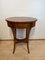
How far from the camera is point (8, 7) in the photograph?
3.08 metres

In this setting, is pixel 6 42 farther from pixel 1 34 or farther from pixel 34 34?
pixel 34 34

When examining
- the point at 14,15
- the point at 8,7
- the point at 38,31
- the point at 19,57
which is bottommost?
the point at 19,57

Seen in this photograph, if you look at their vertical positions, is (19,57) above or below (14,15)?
below

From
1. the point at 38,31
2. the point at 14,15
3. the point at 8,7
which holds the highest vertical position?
the point at 8,7

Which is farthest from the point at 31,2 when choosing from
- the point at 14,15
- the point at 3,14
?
the point at 3,14

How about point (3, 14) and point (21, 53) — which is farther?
point (3, 14)

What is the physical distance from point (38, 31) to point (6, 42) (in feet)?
2.97

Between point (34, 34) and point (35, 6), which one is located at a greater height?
point (35, 6)

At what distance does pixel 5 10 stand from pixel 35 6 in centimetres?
77

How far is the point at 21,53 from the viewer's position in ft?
8.58

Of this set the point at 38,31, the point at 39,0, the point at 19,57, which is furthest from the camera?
the point at 38,31

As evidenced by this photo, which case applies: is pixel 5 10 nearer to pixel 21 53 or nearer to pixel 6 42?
pixel 6 42

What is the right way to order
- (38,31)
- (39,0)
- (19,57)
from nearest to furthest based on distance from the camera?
(19,57), (39,0), (38,31)

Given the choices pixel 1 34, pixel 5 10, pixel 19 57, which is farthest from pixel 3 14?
pixel 19 57
